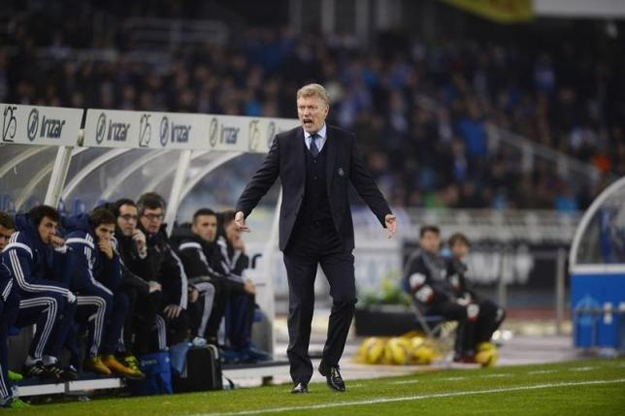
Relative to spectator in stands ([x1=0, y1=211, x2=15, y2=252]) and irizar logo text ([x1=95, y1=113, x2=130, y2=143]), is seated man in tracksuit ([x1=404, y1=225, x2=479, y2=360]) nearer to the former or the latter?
irizar logo text ([x1=95, y1=113, x2=130, y2=143])

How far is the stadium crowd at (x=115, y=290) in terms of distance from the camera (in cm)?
1312

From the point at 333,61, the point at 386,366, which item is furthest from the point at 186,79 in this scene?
the point at 386,366

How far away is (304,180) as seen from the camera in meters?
12.4

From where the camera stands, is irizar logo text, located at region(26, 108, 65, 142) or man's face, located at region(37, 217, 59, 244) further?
irizar logo text, located at region(26, 108, 65, 142)

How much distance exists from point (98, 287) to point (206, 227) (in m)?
2.39

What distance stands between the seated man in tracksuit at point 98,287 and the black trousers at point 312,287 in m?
2.14

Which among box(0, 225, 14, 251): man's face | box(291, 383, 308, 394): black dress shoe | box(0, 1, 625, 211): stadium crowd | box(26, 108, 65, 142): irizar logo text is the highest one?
box(0, 1, 625, 211): stadium crowd

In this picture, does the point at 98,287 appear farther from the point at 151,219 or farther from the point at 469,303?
the point at 469,303

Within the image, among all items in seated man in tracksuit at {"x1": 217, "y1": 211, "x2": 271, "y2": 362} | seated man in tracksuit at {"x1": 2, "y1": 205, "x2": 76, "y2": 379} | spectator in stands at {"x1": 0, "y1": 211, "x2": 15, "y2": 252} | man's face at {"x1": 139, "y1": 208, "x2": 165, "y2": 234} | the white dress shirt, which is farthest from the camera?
seated man in tracksuit at {"x1": 217, "y1": 211, "x2": 271, "y2": 362}

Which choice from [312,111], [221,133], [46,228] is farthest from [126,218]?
[312,111]

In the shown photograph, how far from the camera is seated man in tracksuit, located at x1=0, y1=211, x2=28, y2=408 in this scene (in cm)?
1254

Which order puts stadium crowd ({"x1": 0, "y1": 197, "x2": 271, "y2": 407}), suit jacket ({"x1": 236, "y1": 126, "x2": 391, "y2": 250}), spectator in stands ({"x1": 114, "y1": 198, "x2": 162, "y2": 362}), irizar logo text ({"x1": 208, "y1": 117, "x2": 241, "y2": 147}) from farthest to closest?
irizar logo text ({"x1": 208, "y1": 117, "x2": 241, "y2": 147}) < spectator in stands ({"x1": 114, "y1": 198, "x2": 162, "y2": 362}) < stadium crowd ({"x1": 0, "y1": 197, "x2": 271, "y2": 407}) < suit jacket ({"x1": 236, "y1": 126, "x2": 391, "y2": 250})

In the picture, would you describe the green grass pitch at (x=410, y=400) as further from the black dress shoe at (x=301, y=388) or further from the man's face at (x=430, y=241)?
the man's face at (x=430, y=241)

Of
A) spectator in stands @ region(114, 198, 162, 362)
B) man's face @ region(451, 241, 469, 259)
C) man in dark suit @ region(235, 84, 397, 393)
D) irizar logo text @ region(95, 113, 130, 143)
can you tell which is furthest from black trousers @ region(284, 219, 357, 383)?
man's face @ region(451, 241, 469, 259)
